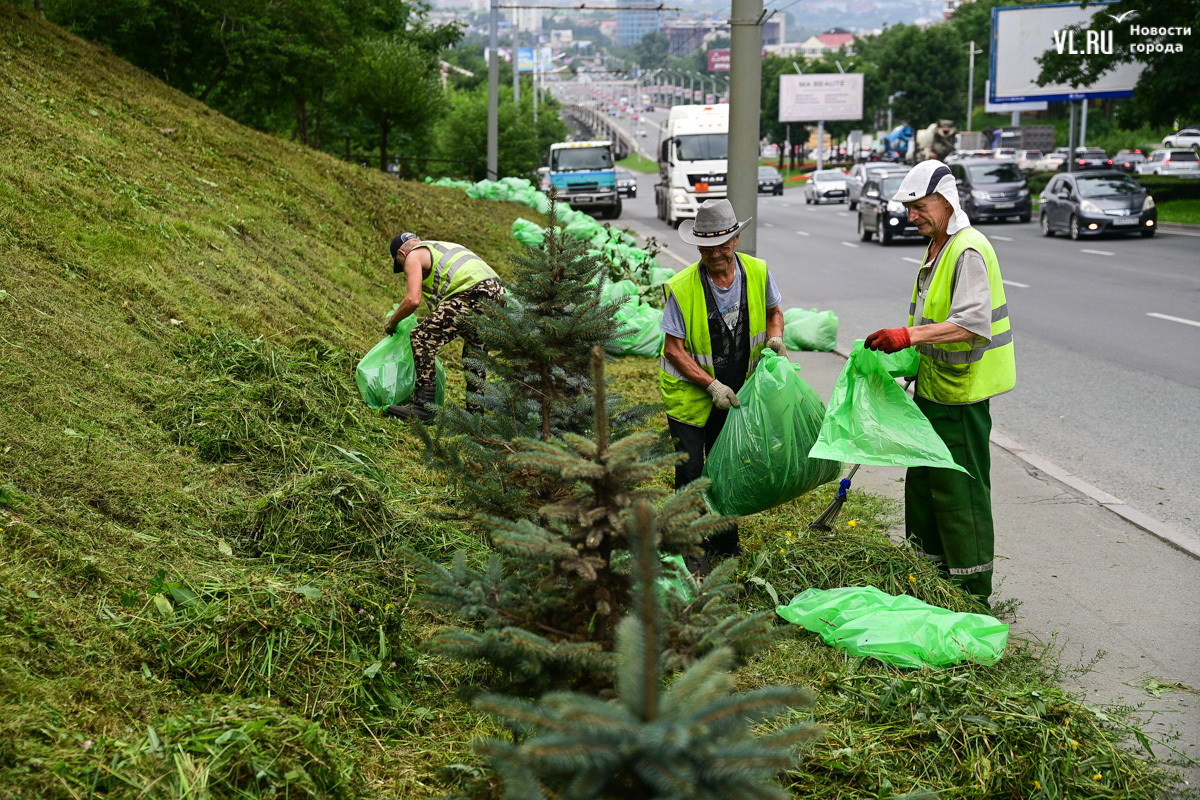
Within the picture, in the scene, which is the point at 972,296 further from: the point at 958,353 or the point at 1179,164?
the point at 1179,164

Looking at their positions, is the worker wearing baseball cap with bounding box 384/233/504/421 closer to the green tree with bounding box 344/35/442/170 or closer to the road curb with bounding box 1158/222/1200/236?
the green tree with bounding box 344/35/442/170

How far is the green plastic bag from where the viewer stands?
4473 millimetres

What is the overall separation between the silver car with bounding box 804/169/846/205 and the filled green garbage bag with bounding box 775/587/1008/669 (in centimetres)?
4413

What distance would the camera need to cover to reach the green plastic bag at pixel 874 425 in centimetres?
447

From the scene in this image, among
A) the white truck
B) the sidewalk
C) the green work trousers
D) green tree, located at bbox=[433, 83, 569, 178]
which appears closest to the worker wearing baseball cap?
the sidewalk

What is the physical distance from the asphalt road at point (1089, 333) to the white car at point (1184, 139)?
138 ft

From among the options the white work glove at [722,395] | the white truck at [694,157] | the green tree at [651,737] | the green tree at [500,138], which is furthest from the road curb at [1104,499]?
the green tree at [500,138]

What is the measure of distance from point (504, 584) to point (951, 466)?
2430 millimetres

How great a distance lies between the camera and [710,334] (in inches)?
195

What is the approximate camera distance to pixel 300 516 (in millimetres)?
4441

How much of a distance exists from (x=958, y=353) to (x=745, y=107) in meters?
4.57

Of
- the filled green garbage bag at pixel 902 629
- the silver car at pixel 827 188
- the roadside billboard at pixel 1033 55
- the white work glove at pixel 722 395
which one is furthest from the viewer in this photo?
the silver car at pixel 827 188

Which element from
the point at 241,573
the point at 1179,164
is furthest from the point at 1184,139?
the point at 241,573

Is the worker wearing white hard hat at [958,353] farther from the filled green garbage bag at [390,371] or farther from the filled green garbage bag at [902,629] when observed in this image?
the filled green garbage bag at [390,371]
